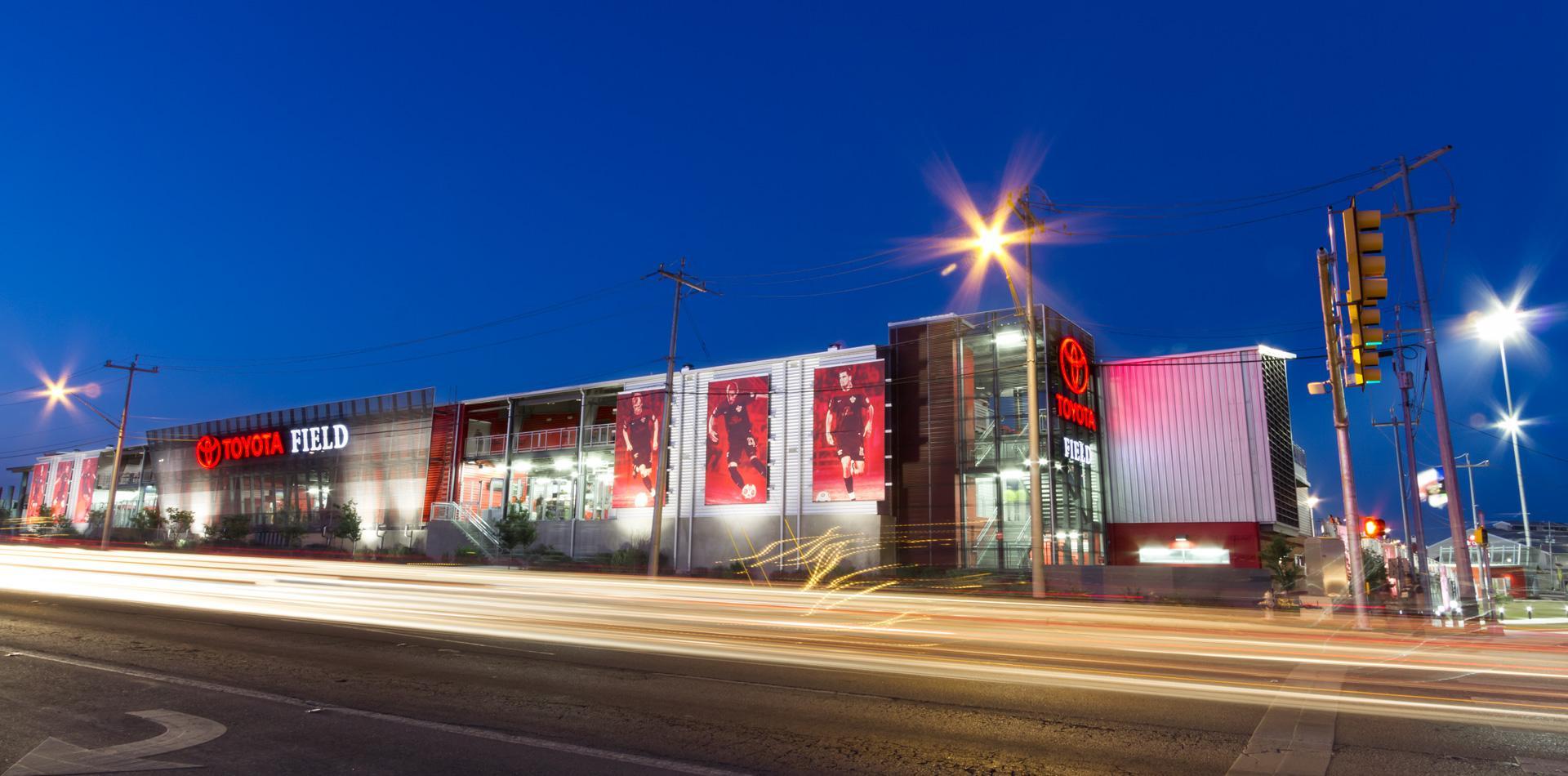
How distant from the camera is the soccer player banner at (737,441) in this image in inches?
1518

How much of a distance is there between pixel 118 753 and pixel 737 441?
33.1m

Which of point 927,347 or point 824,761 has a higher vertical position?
point 927,347

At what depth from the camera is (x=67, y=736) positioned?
268 inches

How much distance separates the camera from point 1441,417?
2045 centimetres

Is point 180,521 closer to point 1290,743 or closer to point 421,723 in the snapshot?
point 421,723

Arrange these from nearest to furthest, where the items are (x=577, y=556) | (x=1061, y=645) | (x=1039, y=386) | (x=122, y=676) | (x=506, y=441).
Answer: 1. (x=122, y=676)
2. (x=1061, y=645)
3. (x=1039, y=386)
4. (x=577, y=556)
5. (x=506, y=441)

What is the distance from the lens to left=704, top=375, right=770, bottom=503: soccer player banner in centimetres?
3856

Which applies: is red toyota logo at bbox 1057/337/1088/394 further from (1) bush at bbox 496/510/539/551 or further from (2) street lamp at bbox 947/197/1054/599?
(1) bush at bbox 496/510/539/551

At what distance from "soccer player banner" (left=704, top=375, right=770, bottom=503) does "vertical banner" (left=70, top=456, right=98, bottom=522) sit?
60.1 m

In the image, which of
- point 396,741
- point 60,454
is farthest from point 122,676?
point 60,454

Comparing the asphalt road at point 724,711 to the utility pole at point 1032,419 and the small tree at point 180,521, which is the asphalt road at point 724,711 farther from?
the small tree at point 180,521

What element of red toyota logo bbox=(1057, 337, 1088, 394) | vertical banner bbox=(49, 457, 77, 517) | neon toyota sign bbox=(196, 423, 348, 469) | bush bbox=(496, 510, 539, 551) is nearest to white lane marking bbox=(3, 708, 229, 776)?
red toyota logo bbox=(1057, 337, 1088, 394)

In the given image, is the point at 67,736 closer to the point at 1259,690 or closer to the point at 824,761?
the point at 824,761

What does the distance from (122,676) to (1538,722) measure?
13468 millimetres
